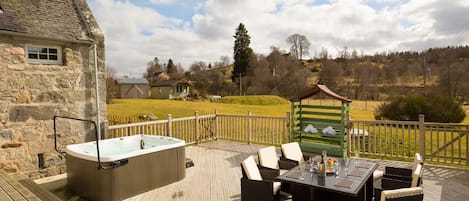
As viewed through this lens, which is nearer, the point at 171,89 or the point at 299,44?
the point at 171,89

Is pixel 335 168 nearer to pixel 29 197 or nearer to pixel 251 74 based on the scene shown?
pixel 29 197

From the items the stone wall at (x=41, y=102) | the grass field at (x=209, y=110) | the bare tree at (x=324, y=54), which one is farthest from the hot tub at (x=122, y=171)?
the bare tree at (x=324, y=54)

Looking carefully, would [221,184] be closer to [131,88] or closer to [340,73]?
[340,73]

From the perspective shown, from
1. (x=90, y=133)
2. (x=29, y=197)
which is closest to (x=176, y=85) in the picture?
(x=90, y=133)

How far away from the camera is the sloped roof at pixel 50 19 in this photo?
555 centimetres

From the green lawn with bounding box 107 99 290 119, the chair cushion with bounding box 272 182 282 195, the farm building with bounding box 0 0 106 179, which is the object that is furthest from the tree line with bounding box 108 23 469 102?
the farm building with bounding box 0 0 106 179

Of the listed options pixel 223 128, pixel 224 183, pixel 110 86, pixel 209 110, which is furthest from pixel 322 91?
pixel 110 86

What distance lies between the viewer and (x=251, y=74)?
40281mm

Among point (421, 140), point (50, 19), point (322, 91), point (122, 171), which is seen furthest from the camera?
point (322, 91)

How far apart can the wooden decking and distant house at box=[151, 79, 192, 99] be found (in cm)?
3212

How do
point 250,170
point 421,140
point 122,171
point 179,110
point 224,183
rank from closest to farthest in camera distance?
point 250,170 → point 122,171 → point 224,183 → point 421,140 → point 179,110

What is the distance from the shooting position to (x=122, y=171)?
4.75 meters

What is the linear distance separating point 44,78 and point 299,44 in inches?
1825

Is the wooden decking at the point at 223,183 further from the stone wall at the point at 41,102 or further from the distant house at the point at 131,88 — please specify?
the distant house at the point at 131,88
